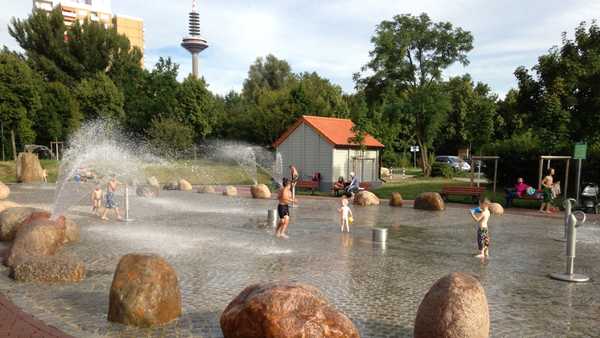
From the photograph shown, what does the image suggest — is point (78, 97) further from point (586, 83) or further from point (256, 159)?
point (586, 83)

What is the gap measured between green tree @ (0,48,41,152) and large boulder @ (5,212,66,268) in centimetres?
3918

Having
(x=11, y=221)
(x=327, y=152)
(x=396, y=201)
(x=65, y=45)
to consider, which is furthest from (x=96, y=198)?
(x=65, y=45)

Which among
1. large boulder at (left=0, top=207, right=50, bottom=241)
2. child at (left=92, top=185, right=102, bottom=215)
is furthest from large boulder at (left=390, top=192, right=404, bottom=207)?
large boulder at (left=0, top=207, right=50, bottom=241)

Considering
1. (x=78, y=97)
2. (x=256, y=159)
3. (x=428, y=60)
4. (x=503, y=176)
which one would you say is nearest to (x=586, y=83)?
(x=503, y=176)

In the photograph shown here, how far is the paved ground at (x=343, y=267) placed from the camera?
7.11 metres

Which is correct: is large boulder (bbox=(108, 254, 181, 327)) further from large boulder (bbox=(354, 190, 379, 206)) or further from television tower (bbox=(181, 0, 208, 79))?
television tower (bbox=(181, 0, 208, 79))

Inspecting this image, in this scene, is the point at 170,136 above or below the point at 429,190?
above

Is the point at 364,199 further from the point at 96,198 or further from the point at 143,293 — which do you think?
the point at 143,293

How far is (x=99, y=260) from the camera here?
418 inches

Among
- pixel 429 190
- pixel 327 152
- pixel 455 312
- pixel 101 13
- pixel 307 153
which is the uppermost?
pixel 101 13

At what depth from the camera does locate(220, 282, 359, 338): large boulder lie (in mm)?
5410

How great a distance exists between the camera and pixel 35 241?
33.1 ft

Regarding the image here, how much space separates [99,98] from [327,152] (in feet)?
112

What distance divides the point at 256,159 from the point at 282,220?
4128 centimetres
